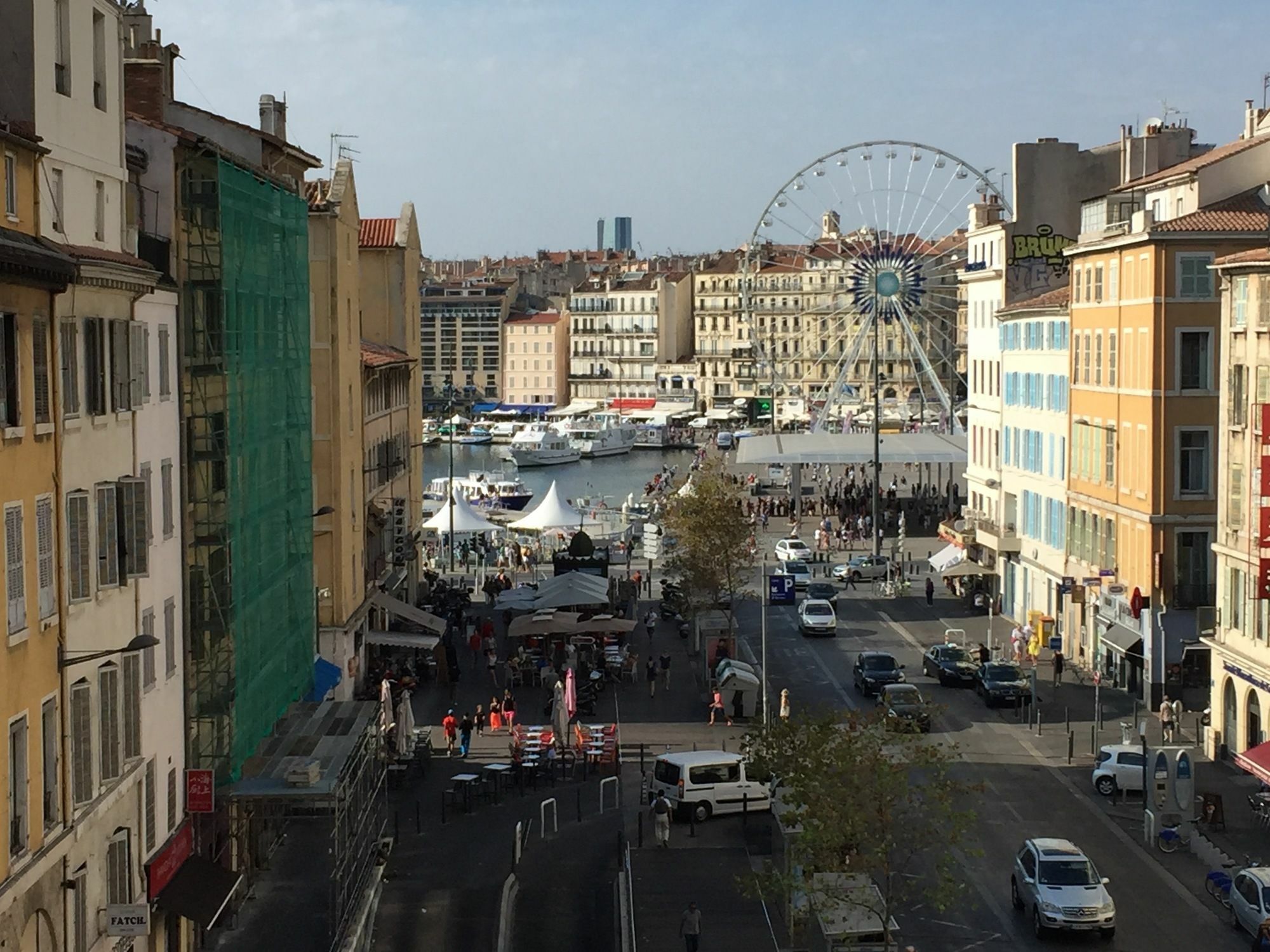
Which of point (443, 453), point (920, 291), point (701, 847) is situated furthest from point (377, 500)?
point (443, 453)

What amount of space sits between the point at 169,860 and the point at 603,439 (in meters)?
159

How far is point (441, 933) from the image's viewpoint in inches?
1256

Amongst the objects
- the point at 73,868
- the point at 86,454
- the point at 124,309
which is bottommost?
the point at 73,868

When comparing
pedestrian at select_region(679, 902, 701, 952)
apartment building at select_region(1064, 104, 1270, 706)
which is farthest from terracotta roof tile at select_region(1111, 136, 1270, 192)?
pedestrian at select_region(679, 902, 701, 952)

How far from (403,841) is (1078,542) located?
2847cm

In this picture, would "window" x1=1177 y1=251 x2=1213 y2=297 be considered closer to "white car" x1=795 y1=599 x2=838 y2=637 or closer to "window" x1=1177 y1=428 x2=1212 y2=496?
"window" x1=1177 y1=428 x2=1212 y2=496

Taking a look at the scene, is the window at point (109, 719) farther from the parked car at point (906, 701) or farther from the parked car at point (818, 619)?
the parked car at point (818, 619)

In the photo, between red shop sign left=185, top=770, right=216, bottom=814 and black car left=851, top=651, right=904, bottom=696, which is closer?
red shop sign left=185, top=770, right=216, bottom=814

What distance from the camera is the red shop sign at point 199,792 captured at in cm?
3000

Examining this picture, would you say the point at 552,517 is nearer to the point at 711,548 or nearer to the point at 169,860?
the point at 711,548

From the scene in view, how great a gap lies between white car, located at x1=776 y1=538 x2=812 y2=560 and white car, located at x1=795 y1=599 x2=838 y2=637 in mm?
17754

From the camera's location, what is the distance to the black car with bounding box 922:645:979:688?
178 ft

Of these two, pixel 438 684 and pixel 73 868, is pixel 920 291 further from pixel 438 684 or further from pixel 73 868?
pixel 73 868

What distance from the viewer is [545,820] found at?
3972 cm
